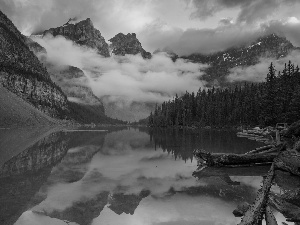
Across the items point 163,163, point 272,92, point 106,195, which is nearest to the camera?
point 106,195

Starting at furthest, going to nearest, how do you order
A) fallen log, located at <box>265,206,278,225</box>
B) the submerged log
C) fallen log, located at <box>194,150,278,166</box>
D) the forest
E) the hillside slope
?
1. the hillside slope
2. the forest
3. fallen log, located at <box>194,150,278,166</box>
4. the submerged log
5. fallen log, located at <box>265,206,278,225</box>

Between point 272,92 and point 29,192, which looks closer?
point 29,192

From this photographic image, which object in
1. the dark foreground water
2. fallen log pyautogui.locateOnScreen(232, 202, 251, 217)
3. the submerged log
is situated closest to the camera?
the dark foreground water

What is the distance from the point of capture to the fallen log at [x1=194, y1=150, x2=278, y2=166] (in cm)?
2328

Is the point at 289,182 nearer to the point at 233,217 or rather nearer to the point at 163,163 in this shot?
the point at 233,217

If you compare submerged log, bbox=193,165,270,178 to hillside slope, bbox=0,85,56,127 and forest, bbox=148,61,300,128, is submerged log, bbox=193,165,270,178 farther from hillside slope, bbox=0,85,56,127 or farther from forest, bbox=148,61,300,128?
hillside slope, bbox=0,85,56,127

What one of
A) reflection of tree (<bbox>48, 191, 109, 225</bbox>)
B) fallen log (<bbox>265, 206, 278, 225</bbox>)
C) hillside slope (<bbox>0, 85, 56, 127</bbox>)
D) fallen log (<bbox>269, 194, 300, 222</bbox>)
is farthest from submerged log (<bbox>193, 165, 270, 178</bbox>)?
hillside slope (<bbox>0, 85, 56, 127</bbox>)

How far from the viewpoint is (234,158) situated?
76.3 ft

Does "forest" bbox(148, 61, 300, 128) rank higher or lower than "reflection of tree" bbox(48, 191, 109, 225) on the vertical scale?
higher

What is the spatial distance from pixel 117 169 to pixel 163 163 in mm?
5149

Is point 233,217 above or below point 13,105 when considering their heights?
below

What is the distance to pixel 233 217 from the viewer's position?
448 inches

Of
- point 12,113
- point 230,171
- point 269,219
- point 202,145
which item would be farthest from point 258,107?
point 12,113

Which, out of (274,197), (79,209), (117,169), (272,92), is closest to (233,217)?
(274,197)
